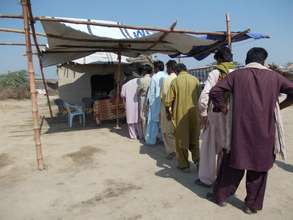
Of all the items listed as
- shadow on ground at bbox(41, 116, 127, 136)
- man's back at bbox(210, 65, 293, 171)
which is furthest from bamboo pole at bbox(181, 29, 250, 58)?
man's back at bbox(210, 65, 293, 171)

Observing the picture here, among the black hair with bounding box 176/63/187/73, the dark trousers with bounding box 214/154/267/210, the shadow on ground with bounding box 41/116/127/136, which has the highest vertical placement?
the black hair with bounding box 176/63/187/73

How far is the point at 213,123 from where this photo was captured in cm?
342

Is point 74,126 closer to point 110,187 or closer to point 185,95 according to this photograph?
point 110,187

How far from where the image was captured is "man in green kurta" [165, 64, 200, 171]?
4.18 meters

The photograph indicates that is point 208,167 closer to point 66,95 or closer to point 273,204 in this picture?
point 273,204

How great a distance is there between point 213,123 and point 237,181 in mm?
703

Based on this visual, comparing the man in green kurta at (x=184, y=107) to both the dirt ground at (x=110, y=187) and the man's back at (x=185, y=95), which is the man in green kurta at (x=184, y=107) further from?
the dirt ground at (x=110, y=187)

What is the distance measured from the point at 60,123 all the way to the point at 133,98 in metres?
3.51

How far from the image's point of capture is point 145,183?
13.0ft

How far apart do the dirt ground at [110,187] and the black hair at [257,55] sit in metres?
1.55

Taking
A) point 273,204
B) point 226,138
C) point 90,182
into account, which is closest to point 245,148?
point 226,138

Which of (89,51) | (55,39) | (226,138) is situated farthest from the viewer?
(89,51)

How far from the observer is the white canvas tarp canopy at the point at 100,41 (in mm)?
5703

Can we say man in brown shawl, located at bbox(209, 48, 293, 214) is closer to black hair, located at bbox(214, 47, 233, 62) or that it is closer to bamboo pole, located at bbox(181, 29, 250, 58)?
black hair, located at bbox(214, 47, 233, 62)
